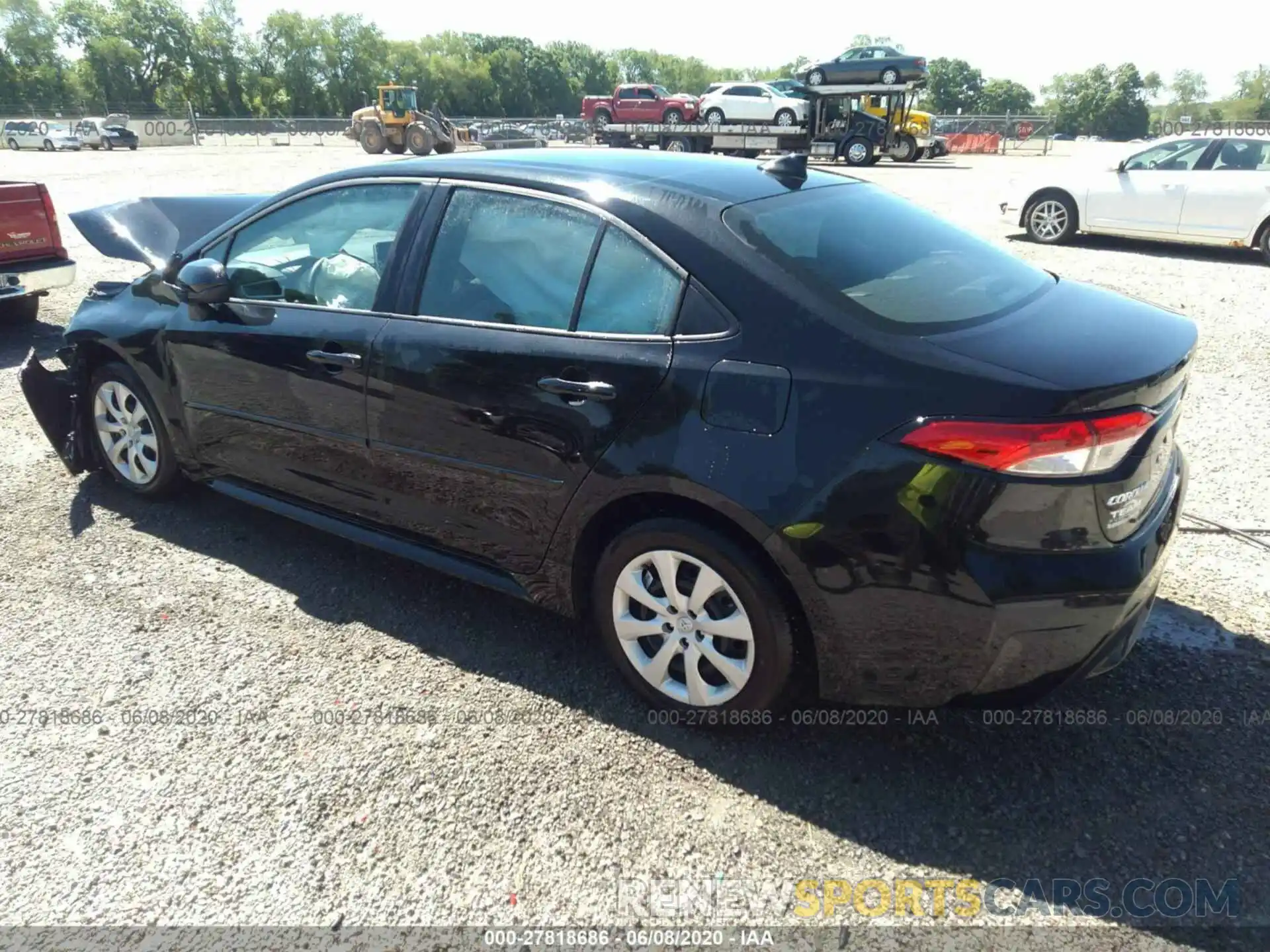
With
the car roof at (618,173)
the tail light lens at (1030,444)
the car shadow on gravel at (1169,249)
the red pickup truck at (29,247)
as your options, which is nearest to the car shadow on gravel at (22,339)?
the red pickup truck at (29,247)

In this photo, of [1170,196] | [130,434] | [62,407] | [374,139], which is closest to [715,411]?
[130,434]

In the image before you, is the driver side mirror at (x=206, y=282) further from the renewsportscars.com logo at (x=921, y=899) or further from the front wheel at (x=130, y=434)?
the renewsportscars.com logo at (x=921, y=899)

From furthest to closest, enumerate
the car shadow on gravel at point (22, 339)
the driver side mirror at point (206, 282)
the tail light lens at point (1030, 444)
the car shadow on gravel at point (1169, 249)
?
the car shadow on gravel at point (1169, 249), the car shadow on gravel at point (22, 339), the driver side mirror at point (206, 282), the tail light lens at point (1030, 444)

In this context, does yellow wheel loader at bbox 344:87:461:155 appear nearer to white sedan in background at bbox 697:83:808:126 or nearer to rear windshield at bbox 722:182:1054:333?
white sedan in background at bbox 697:83:808:126

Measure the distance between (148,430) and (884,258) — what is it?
355cm

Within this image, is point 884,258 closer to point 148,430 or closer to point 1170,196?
point 148,430

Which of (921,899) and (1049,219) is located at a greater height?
(1049,219)

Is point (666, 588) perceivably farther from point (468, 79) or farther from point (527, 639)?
point (468, 79)

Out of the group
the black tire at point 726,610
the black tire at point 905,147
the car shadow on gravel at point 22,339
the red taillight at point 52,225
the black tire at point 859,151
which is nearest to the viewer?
the black tire at point 726,610

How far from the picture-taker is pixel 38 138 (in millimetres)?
48219

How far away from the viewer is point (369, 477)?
334 cm

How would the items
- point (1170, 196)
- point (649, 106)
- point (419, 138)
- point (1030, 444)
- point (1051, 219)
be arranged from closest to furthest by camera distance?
point (1030, 444)
point (1170, 196)
point (1051, 219)
point (419, 138)
point (649, 106)

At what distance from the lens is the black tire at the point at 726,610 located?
8.11 feet

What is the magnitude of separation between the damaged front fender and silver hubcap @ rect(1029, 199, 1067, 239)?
38.2 feet
